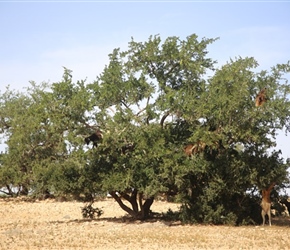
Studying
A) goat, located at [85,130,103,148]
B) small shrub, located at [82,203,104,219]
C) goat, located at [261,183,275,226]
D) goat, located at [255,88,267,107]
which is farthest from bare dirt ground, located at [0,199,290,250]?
goat, located at [255,88,267,107]

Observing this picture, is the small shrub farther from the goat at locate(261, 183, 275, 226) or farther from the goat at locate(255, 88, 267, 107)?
the goat at locate(255, 88, 267, 107)

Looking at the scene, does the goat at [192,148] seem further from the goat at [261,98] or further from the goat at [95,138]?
the goat at [95,138]

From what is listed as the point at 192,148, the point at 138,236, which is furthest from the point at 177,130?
the point at 138,236

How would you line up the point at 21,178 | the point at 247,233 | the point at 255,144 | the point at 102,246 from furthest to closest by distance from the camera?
the point at 21,178 < the point at 255,144 < the point at 247,233 < the point at 102,246

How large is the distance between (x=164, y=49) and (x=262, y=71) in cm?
445

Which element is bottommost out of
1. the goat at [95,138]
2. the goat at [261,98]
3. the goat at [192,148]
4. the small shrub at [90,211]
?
the small shrub at [90,211]

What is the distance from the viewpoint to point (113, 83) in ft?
76.6

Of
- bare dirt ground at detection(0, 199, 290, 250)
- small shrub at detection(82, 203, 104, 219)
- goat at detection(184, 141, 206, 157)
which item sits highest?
goat at detection(184, 141, 206, 157)

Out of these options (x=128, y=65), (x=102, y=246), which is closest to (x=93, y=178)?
(x=128, y=65)

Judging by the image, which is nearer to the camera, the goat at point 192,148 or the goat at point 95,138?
the goat at point 192,148

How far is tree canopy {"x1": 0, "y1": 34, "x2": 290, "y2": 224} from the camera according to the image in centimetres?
2130

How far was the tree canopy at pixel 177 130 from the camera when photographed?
21.3 meters

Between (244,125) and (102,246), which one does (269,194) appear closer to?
(244,125)

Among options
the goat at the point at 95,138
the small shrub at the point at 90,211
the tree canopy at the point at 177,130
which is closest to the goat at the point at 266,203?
the tree canopy at the point at 177,130
